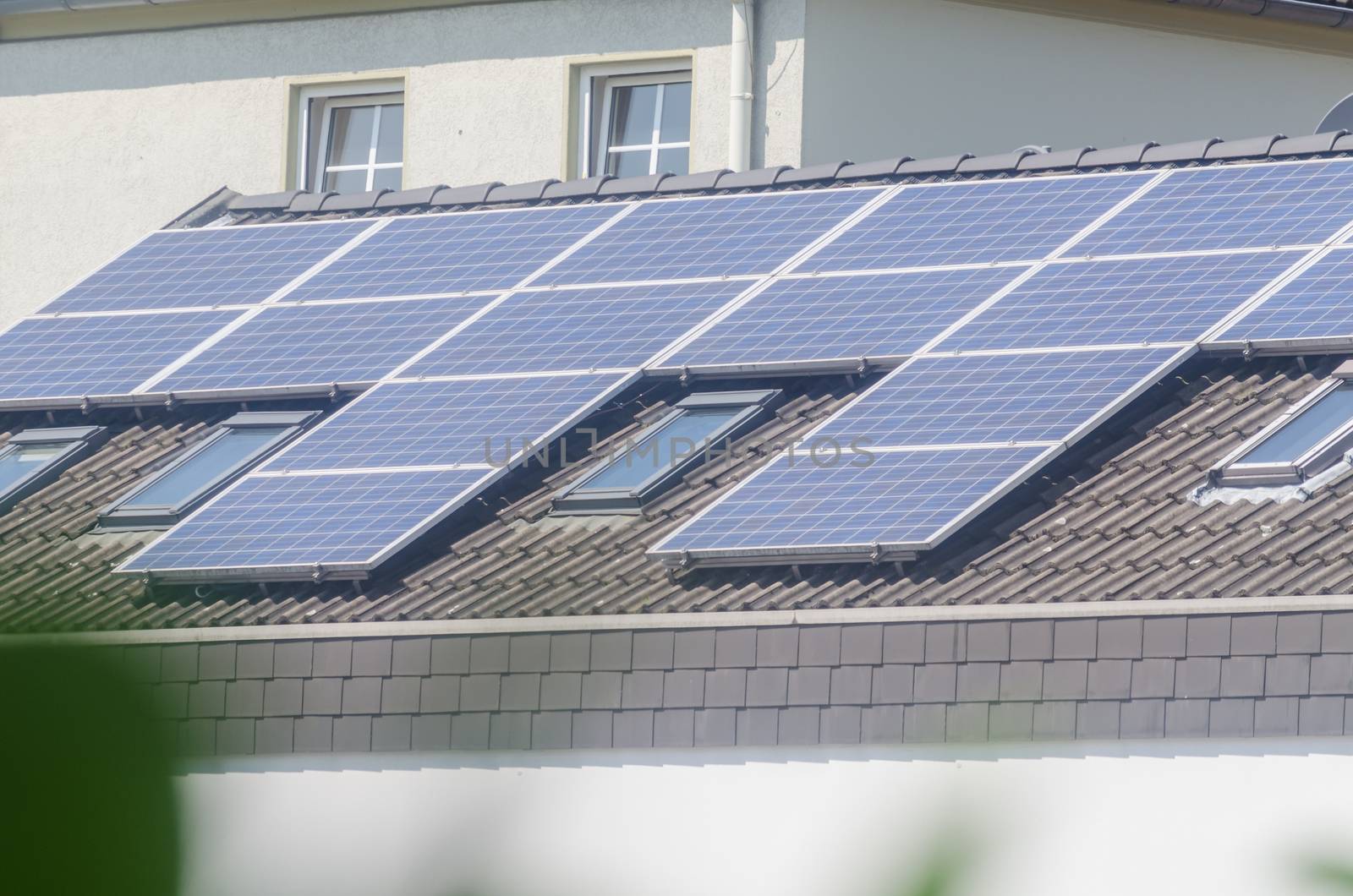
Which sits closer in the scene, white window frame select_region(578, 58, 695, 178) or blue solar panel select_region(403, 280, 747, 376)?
blue solar panel select_region(403, 280, 747, 376)

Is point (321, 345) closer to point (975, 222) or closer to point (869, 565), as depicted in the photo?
point (975, 222)

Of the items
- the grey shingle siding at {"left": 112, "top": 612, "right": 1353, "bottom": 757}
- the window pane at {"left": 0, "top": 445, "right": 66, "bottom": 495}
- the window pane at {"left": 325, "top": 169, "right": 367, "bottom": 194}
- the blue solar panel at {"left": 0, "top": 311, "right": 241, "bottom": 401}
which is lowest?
the grey shingle siding at {"left": 112, "top": 612, "right": 1353, "bottom": 757}

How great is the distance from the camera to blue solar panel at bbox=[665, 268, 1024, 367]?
11312 millimetres

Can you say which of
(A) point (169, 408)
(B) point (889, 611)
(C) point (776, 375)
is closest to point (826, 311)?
(C) point (776, 375)

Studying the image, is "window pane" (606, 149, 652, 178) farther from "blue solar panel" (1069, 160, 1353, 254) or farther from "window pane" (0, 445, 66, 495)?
"window pane" (0, 445, 66, 495)

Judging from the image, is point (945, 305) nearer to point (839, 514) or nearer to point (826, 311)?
point (826, 311)

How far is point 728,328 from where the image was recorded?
1173cm

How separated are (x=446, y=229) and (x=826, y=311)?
11.1ft

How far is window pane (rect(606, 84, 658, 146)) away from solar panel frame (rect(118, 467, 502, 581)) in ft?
28.1

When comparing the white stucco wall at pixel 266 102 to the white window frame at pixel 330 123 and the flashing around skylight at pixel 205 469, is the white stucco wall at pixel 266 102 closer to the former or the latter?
the white window frame at pixel 330 123

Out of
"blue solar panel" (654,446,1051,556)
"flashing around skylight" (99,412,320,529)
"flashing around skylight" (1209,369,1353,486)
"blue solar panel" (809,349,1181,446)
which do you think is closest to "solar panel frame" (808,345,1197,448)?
"blue solar panel" (809,349,1181,446)

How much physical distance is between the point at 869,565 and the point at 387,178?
11397mm

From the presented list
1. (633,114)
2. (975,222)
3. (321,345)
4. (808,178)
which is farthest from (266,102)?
(975,222)

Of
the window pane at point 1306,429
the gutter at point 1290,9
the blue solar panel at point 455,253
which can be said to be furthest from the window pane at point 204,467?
the gutter at point 1290,9
